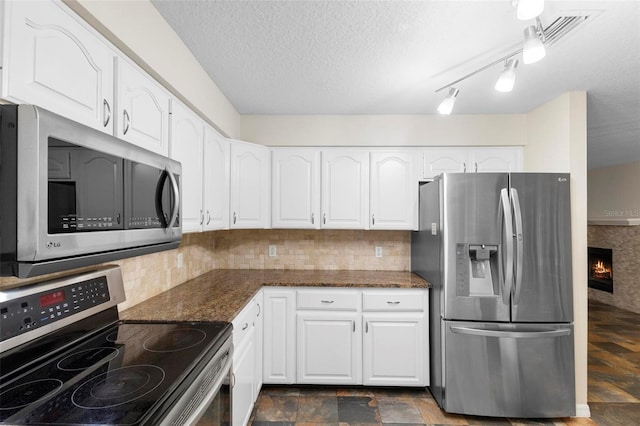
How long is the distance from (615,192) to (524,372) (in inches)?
177

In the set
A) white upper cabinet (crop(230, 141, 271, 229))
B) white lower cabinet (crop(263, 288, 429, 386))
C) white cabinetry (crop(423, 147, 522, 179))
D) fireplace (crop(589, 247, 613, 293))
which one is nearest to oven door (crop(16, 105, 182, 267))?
white upper cabinet (crop(230, 141, 271, 229))

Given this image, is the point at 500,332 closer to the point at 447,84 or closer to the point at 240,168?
the point at 447,84

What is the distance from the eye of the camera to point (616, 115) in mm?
2863

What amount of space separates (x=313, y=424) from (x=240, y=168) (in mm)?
2006

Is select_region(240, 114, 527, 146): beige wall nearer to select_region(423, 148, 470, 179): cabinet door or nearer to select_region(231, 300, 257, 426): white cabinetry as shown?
select_region(423, 148, 470, 179): cabinet door

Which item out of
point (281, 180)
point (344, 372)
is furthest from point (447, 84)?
point (344, 372)

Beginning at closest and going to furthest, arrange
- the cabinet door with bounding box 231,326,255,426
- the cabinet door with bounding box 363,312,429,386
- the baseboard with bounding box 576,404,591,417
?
the cabinet door with bounding box 231,326,255,426, the baseboard with bounding box 576,404,591,417, the cabinet door with bounding box 363,312,429,386

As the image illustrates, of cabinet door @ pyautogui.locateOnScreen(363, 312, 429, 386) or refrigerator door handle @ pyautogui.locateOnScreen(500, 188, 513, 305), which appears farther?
cabinet door @ pyautogui.locateOnScreen(363, 312, 429, 386)

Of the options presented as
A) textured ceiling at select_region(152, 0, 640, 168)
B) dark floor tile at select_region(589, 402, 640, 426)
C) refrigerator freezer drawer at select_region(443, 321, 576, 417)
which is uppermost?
textured ceiling at select_region(152, 0, 640, 168)

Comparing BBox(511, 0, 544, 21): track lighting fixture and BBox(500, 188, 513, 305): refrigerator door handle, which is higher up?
BBox(511, 0, 544, 21): track lighting fixture

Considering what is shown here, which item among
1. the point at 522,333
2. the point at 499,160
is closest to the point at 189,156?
Answer: the point at 522,333

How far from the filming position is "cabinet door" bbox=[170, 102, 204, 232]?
71.2 inches

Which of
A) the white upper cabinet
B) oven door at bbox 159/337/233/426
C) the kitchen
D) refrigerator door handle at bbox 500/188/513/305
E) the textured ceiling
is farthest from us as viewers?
the white upper cabinet

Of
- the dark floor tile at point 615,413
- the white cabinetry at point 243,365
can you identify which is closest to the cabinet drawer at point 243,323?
the white cabinetry at point 243,365
